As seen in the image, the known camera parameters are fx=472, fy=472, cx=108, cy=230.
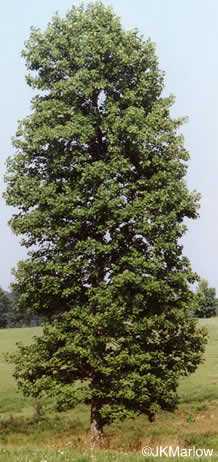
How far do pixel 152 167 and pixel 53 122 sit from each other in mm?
4396

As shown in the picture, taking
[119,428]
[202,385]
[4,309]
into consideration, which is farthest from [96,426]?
[4,309]

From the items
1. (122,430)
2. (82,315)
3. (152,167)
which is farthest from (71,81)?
(122,430)

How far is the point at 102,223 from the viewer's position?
749 inches

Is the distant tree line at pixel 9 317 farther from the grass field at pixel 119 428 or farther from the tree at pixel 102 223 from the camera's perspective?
the tree at pixel 102 223

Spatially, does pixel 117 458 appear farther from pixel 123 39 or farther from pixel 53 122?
pixel 123 39

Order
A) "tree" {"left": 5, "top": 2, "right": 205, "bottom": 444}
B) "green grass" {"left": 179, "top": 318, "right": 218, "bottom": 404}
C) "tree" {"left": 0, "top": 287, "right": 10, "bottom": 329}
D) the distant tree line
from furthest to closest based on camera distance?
the distant tree line, "tree" {"left": 0, "top": 287, "right": 10, "bottom": 329}, "green grass" {"left": 179, "top": 318, "right": 218, "bottom": 404}, "tree" {"left": 5, "top": 2, "right": 205, "bottom": 444}

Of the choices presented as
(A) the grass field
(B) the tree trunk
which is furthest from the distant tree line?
(B) the tree trunk

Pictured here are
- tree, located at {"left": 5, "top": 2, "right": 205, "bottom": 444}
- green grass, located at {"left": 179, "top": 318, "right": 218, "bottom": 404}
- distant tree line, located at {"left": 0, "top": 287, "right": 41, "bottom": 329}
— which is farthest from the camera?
distant tree line, located at {"left": 0, "top": 287, "right": 41, "bottom": 329}

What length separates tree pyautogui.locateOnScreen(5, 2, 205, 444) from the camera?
17.5 meters

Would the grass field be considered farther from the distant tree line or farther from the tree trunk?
the distant tree line

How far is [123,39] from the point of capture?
19.7m

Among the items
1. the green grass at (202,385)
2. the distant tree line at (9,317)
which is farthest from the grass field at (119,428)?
the distant tree line at (9,317)

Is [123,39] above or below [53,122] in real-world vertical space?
above

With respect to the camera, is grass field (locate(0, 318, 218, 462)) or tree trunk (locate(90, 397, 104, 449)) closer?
tree trunk (locate(90, 397, 104, 449))
